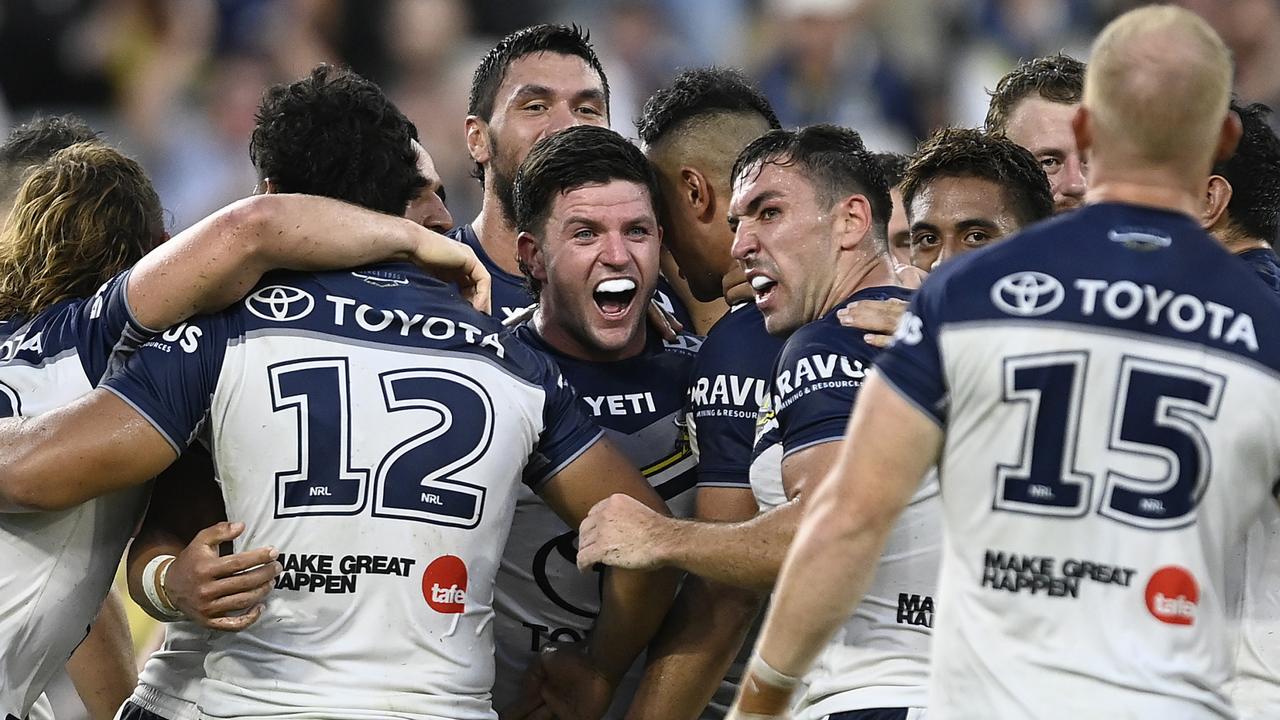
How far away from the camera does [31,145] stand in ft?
18.6

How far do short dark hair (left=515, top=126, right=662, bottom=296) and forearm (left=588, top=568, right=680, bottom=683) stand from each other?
1.15 meters

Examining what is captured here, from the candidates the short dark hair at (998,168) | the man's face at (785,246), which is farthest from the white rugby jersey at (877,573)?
the short dark hair at (998,168)

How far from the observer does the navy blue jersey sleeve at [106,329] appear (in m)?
4.16

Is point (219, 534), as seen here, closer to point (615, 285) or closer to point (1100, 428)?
point (615, 285)

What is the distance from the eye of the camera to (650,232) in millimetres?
5145

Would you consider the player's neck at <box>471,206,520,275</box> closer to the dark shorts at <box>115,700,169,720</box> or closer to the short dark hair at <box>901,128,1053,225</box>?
the short dark hair at <box>901,128,1053,225</box>

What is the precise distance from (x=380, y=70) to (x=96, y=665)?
24.9 feet

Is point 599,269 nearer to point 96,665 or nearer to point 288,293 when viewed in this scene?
point 288,293

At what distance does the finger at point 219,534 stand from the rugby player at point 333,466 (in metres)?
0.04

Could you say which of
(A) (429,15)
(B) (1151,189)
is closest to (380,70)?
(A) (429,15)

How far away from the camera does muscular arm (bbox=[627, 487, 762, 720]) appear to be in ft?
15.6

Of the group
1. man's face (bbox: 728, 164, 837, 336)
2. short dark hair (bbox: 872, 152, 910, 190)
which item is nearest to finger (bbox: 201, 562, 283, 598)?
man's face (bbox: 728, 164, 837, 336)

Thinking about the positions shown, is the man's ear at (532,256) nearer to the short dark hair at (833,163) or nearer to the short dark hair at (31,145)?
the short dark hair at (833,163)

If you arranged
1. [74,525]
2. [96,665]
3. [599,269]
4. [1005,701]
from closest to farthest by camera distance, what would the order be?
1. [1005,701]
2. [74,525]
3. [599,269]
4. [96,665]
